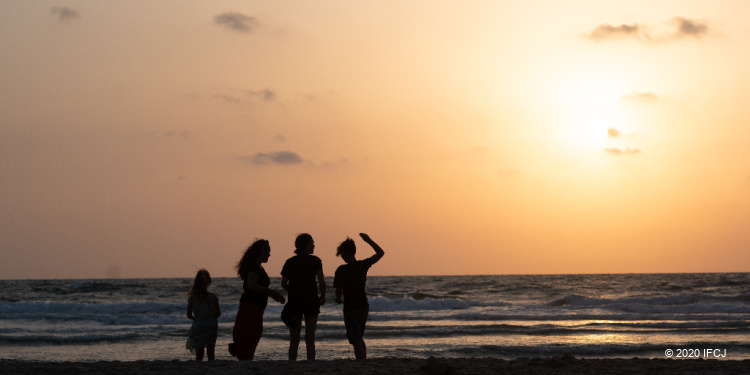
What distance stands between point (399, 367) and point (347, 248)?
5.24 ft

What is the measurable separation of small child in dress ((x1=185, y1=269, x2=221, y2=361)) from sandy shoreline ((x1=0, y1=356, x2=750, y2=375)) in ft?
2.37

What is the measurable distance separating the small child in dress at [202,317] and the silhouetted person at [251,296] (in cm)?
108

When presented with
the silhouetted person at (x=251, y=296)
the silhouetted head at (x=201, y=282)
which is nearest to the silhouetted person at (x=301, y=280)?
the silhouetted person at (x=251, y=296)

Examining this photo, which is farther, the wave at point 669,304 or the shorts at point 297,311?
the wave at point 669,304

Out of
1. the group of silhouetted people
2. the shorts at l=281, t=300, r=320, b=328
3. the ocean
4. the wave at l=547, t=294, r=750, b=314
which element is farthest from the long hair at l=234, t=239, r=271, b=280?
the wave at l=547, t=294, r=750, b=314

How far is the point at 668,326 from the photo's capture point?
21062 millimetres

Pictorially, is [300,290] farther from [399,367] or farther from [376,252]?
[399,367]

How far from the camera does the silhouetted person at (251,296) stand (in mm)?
8961

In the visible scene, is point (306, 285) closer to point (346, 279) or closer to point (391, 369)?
point (346, 279)

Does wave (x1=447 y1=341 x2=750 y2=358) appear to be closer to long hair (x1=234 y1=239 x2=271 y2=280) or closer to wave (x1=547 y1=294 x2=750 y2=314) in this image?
long hair (x1=234 y1=239 x2=271 y2=280)

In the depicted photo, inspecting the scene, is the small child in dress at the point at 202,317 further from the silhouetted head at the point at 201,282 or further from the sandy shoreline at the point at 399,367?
the sandy shoreline at the point at 399,367

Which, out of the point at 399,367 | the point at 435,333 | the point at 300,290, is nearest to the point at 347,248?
the point at 300,290

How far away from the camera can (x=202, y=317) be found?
1038 centimetres

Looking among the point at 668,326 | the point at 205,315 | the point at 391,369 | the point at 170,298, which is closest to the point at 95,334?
the point at 205,315
